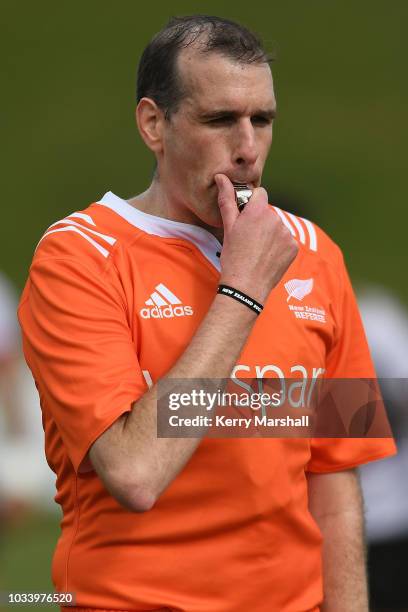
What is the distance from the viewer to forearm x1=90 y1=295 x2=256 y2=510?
2254 mm

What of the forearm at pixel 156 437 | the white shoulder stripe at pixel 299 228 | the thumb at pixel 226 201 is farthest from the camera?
the white shoulder stripe at pixel 299 228

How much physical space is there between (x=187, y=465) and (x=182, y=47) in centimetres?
98

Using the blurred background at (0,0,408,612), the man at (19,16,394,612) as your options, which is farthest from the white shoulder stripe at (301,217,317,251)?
the blurred background at (0,0,408,612)

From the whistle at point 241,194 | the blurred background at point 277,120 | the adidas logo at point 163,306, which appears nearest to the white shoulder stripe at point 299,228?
the whistle at point 241,194

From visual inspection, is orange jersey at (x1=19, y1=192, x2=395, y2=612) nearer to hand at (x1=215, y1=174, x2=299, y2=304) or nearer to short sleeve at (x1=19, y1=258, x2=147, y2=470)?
short sleeve at (x1=19, y1=258, x2=147, y2=470)

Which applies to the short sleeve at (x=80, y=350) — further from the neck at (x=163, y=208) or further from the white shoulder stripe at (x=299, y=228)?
the white shoulder stripe at (x=299, y=228)

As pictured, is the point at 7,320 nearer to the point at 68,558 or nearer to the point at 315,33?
the point at 68,558

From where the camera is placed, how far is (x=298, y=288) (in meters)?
2.71

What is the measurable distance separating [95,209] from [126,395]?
577 millimetres

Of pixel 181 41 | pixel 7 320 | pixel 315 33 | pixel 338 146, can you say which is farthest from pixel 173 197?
pixel 315 33

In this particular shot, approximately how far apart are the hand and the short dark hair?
27cm

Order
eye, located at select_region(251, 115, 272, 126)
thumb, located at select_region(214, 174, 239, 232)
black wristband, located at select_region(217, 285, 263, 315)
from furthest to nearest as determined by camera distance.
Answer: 1. eye, located at select_region(251, 115, 272, 126)
2. thumb, located at select_region(214, 174, 239, 232)
3. black wristband, located at select_region(217, 285, 263, 315)

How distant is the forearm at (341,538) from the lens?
2.76 metres

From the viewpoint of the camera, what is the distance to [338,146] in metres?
11.9
